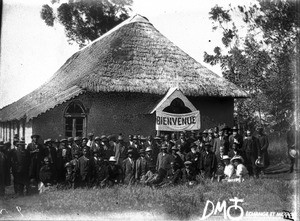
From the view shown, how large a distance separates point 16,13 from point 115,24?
29.4 feet

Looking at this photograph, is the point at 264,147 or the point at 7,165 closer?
the point at 7,165

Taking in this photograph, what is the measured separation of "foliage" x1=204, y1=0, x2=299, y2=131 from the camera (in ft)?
31.1

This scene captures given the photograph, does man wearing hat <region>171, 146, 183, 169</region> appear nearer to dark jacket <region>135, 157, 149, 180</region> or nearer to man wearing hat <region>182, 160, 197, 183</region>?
man wearing hat <region>182, 160, 197, 183</region>

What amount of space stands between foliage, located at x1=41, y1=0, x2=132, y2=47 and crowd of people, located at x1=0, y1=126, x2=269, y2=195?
337 centimetres

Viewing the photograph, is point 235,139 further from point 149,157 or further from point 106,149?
point 106,149

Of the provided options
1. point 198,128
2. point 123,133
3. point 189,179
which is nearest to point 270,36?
point 198,128

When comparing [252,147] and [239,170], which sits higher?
[252,147]

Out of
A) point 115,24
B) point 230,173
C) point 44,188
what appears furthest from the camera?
point 115,24

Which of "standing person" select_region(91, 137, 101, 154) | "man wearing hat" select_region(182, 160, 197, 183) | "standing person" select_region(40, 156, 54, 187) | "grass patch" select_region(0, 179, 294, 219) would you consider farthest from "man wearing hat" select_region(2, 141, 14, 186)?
"man wearing hat" select_region(182, 160, 197, 183)

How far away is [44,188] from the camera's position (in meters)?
9.49

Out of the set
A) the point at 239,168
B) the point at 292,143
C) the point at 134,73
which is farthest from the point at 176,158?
the point at 134,73

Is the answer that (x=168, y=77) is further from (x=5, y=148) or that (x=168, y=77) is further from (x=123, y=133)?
(x=5, y=148)

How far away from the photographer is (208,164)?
10.5m

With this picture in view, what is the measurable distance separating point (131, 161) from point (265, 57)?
5.31 metres
